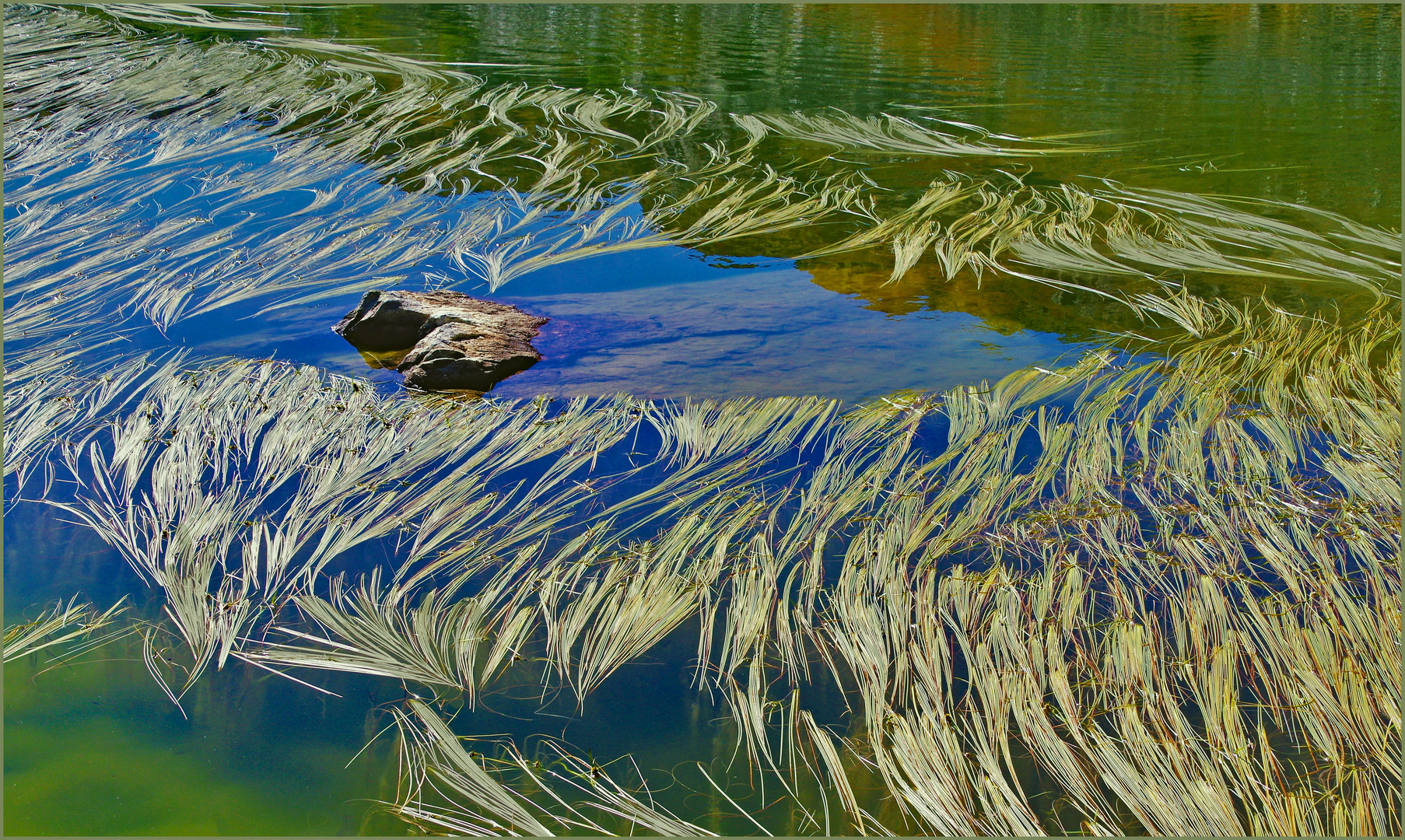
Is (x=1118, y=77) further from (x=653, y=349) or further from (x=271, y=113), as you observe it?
(x=271, y=113)

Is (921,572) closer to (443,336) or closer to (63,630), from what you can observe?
(443,336)

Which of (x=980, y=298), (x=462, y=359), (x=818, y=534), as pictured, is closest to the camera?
(x=818, y=534)

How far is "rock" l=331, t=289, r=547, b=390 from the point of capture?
10.0ft

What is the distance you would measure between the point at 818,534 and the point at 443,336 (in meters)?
1.65

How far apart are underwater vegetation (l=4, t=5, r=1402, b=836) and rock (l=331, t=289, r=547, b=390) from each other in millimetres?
145

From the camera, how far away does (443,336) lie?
317 centimetres

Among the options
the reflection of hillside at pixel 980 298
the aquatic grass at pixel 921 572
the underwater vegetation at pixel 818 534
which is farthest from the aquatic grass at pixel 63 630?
the reflection of hillside at pixel 980 298

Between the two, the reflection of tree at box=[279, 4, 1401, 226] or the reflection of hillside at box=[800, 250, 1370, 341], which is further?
the reflection of tree at box=[279, 4, 1401, 226]

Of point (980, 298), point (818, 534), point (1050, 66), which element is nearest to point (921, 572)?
point (818, 534)

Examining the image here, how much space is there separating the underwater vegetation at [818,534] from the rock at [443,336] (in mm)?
145

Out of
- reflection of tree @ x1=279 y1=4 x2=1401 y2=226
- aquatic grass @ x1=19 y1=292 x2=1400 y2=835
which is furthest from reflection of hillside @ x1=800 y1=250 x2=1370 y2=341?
reflection of tree @ x1=279 y1=4 x2=1401 y2=226

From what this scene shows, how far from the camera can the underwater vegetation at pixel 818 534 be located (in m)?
1.69

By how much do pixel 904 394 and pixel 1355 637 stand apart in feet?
4.70

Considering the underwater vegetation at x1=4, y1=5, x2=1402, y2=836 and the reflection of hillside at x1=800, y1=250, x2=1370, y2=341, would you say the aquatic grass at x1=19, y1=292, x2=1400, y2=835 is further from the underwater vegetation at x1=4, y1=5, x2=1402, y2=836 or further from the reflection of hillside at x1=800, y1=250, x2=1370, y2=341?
the reflection of hillside at x1=800, y1=250, x2=1370, y2=341
